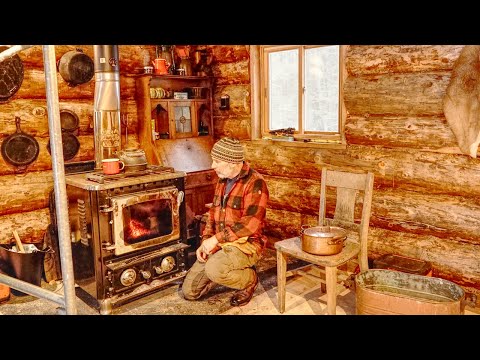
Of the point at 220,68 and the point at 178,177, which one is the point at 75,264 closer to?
the point at 178,177

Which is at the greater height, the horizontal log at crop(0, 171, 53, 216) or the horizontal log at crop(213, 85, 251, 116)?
the horizontal log at crop(213, 85, 251, 116)

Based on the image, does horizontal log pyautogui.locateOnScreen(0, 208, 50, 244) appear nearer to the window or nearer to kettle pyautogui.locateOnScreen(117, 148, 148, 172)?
kettle pyautogui.locateOnScreen(117, 148, 148, 172)

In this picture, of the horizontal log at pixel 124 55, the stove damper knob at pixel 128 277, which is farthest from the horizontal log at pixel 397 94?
the stove damper knob at pixel 128 277

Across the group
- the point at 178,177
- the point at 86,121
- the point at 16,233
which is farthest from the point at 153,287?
the point at 86,121

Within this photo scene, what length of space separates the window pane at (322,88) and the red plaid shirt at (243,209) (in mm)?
1715

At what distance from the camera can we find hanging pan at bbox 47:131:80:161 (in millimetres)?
5344

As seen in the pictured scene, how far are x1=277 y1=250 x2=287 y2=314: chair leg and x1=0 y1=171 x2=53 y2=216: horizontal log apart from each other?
9.71 feet

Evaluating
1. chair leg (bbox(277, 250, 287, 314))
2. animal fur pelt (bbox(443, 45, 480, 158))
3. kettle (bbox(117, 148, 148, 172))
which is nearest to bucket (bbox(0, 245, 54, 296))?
kettle (bbox(117, 148, 148, 172))

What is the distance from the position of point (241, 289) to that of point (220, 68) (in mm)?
3394

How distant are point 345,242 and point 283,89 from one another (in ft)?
8.62

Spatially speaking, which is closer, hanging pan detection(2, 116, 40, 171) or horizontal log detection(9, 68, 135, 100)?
hanging pan detection(2, 116, 40, 171)

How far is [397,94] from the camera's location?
15.3 feet

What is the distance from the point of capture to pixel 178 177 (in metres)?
4.76

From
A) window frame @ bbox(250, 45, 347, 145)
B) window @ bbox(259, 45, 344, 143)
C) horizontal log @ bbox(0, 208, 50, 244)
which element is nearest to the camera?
horizontal log @ bbox(0, 208, 50, 244)
